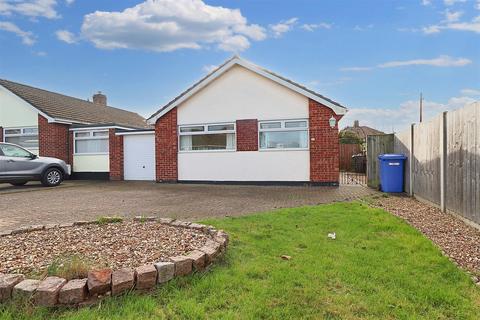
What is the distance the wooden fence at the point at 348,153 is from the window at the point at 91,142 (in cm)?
1385

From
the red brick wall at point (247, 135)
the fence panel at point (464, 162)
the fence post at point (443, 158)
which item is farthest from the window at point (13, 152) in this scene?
the fence panel at point (464, 162)

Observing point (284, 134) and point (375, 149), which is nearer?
point (375, 149)

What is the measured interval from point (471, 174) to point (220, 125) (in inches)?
376

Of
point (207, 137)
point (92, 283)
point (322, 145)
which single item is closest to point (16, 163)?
point (207, 137)

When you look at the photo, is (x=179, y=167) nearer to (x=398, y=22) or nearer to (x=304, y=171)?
(x=304, y=171)

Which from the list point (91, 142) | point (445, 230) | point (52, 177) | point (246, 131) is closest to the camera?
point (445, 230)

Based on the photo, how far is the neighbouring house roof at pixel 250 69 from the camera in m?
12.3

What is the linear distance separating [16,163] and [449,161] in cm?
1369

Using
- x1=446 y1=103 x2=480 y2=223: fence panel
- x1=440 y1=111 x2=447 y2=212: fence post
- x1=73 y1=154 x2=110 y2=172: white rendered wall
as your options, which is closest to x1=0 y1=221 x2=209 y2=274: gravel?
x1=446 y1=103 x2=480 y2=223: fence panel

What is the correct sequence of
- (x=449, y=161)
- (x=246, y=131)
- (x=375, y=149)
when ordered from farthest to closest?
(x=246, y=131) → (x=375, y=149) → (x=449, y=161)

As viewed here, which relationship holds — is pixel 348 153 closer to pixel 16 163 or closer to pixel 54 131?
pixel 54 131

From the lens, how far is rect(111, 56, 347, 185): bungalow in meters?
12.5

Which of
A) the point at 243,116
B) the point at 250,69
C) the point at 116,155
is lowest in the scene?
the point at 116,155

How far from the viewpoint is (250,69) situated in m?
13.2
